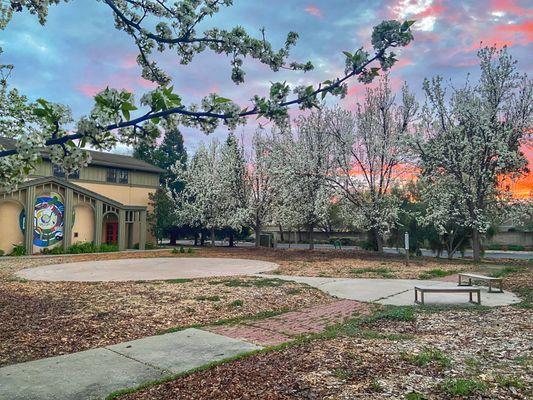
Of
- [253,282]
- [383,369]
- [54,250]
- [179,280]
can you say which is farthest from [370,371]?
[54,250]

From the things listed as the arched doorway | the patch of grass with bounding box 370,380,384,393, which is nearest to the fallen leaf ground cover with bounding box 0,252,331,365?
the patch of grass with bounding box 370,380,384,393

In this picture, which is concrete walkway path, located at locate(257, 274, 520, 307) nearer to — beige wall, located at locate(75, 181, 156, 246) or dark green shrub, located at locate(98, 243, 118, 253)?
dark green shrub, located at locate(98, 243, 118, 253)

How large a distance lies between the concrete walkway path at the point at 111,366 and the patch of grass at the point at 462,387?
244 cm

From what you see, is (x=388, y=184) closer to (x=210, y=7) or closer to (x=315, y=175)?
(x=315, y=175)

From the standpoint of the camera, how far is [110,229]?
30172 millimetres

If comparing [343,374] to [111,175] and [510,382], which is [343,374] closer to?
[510,382]

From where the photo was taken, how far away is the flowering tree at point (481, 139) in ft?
62.8

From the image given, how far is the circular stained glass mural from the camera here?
24438mm

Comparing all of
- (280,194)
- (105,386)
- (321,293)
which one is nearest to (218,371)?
(105,386)

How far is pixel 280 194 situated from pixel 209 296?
66.0 feet

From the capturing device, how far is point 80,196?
87.9ft

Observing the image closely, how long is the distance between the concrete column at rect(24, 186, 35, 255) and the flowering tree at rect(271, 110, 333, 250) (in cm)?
1451

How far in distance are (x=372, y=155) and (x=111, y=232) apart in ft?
64.7

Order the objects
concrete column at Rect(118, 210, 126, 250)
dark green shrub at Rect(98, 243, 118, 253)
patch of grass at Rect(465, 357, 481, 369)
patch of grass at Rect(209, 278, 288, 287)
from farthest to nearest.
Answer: concrete column at Rect(118, 210, 126, 250), dark green shrub at Rect(98, 243, 118, 253), patch of grass at Rect(209, 278, 288, 287), patch of grass at Rect(465, 357, 481, 369)
